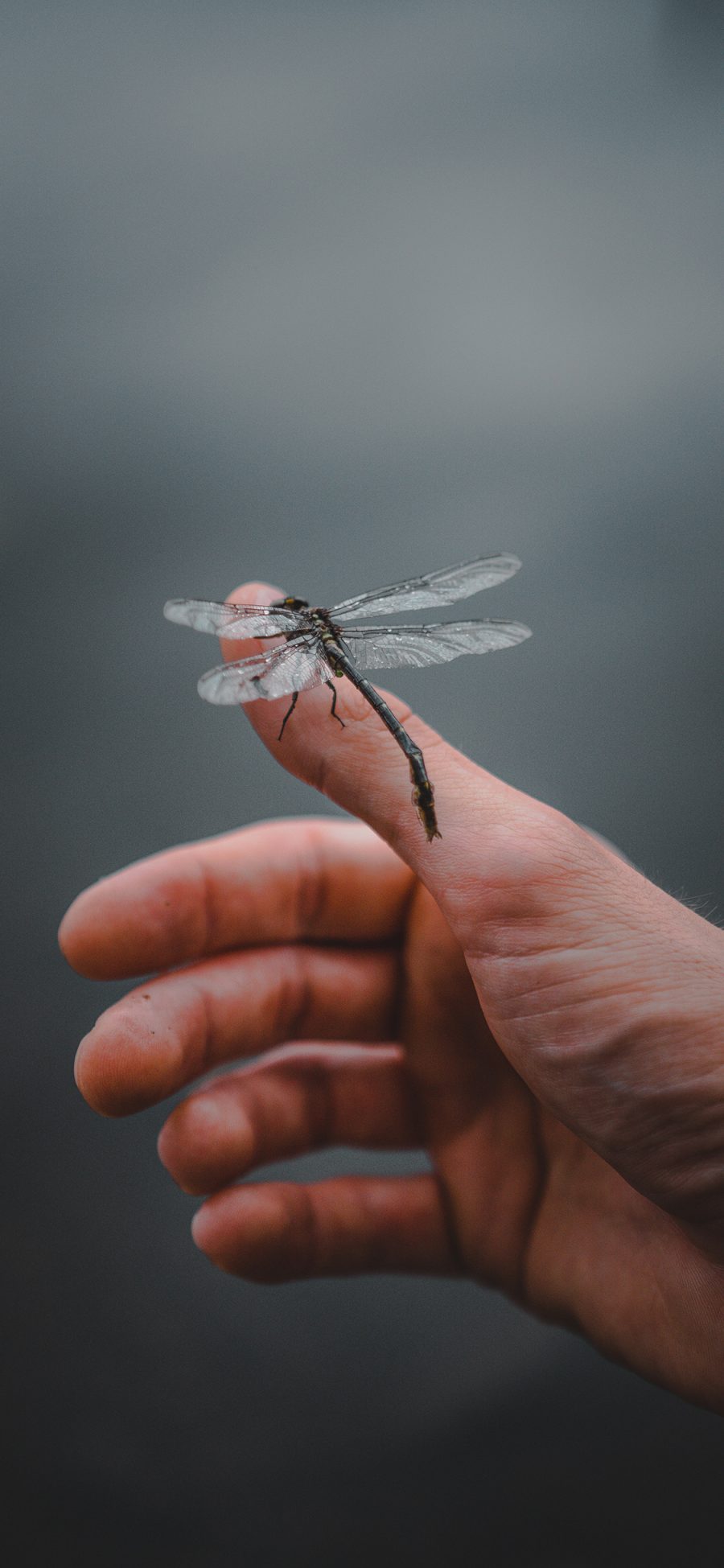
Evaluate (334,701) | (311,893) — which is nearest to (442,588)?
(334,701)

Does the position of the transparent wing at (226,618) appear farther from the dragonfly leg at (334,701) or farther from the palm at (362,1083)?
the palm at (362,1083)

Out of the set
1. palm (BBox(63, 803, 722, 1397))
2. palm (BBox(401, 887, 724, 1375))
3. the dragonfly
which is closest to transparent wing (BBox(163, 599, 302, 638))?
the dragonfly

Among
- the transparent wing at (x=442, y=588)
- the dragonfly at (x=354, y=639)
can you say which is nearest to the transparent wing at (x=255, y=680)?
the dragonfly at (x=354, y=639)

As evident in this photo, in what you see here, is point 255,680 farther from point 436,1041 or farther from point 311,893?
point 436,1041

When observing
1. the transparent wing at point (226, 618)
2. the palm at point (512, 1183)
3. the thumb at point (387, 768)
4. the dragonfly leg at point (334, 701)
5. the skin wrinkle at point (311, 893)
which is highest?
the transparent wing at point (226, 618)

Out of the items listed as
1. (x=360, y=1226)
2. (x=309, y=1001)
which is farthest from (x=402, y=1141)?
(x=309, y=1001)

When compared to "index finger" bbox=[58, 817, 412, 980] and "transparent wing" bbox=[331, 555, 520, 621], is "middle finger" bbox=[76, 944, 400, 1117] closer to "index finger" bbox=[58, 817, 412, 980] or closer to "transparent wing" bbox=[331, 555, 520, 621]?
"index finger" bbox=[58, 817, 412, 980]
